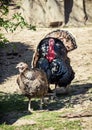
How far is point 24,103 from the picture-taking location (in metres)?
8.91

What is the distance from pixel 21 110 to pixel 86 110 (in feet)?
3.72

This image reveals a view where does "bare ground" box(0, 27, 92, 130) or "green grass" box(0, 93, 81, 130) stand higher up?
"green grass" box(0, 93, 81, 130)

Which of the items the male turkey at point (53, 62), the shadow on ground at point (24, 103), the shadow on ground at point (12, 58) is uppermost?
the male turkey at point (53, 62)

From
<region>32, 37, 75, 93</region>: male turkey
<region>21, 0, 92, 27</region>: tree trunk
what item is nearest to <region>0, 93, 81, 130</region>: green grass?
<region>32, 37, 75, 93</region>: male turkey

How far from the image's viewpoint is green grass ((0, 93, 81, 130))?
24.7 feet

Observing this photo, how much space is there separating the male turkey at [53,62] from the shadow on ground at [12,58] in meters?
2.33

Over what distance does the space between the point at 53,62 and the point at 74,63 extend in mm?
3387

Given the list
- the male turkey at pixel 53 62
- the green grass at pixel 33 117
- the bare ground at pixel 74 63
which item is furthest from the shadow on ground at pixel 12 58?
the green grass at pixel 33 117

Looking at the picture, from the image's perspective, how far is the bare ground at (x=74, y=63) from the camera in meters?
8.56

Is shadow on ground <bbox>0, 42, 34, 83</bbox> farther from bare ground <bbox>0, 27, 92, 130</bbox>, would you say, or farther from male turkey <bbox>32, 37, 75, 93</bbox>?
male turkey <bbox>32, 37, 75, 93</bbox>

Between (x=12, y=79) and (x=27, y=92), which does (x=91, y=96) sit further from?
(x=12, y=79)

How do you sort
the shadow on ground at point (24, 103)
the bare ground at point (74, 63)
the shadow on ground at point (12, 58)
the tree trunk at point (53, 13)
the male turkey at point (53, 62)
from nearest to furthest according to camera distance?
the shadow on ground at point (24, 103), the bare ground at point (74, 63), the male turkey at point (53, 62), the shadow on ground at point (12, 58), the tree trunk at point (53, 13)

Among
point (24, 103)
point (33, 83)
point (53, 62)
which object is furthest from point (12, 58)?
point (33, 83)

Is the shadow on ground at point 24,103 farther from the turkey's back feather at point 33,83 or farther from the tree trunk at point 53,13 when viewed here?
the tree trunk at point 53,13
